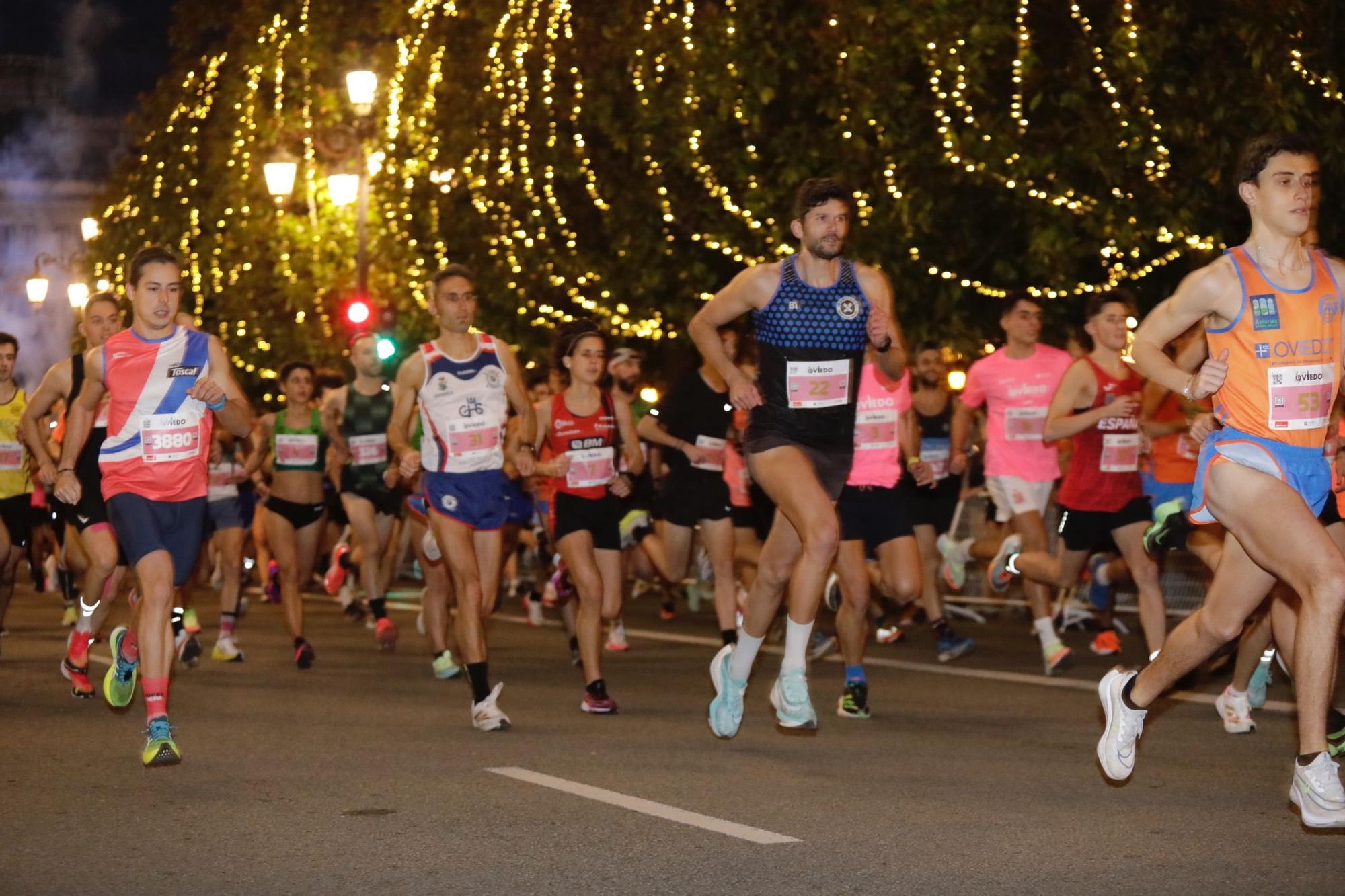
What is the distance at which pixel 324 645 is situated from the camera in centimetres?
1455

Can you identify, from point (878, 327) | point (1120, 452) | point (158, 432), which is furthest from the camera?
point (1120, 452)

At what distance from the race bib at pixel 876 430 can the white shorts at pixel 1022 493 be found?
108 cm

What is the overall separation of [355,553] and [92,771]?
27.0ft

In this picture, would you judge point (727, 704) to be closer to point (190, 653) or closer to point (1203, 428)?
point (1203, 428)

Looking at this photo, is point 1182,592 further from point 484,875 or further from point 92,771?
point 484,875

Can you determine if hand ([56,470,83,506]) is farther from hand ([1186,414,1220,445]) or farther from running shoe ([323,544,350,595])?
running shoe ([323,544,350,595])

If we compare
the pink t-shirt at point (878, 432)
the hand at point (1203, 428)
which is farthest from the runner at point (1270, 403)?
the pink t-shirt at point (878, 432)

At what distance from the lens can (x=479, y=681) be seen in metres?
9.81

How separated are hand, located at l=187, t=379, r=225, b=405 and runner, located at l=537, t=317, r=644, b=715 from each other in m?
2.26

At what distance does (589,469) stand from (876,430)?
164 centimetres

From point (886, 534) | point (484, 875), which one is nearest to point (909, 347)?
point (886, 534)

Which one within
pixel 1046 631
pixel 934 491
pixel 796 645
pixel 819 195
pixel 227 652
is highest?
pixel 819 195

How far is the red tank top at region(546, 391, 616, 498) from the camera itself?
1089cm

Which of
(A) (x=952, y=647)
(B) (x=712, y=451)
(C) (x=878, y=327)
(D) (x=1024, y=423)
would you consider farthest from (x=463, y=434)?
(A) (x=952, y=647)
